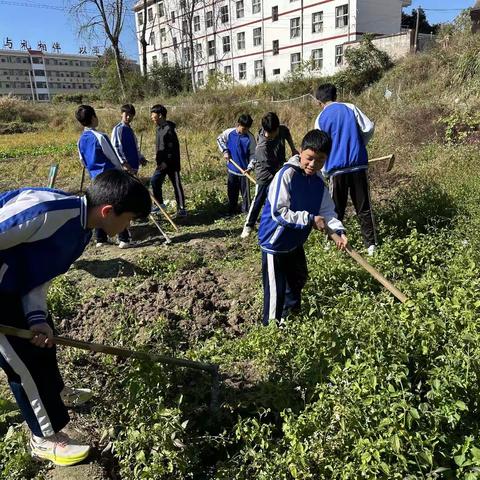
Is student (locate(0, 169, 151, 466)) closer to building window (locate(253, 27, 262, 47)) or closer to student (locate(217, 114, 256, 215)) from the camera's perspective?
student (locate(217, 114, 256, 215))

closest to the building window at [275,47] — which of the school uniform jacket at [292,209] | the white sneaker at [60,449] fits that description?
the school uniform jacket at [292,209]

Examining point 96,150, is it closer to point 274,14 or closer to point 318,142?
point 318,142

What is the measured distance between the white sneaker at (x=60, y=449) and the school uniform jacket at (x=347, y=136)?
3690 millimetres

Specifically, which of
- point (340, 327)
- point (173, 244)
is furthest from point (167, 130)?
point (340, 327)

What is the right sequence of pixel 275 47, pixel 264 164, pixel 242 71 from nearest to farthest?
pixel 264 164
pixel 275 47
pixel 242 71

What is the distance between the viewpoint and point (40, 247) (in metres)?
2.13

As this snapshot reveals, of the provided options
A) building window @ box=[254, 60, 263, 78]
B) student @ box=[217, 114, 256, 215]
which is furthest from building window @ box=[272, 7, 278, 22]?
student @ box=[217, 114, 256, 215]

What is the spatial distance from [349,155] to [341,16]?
2709 cm

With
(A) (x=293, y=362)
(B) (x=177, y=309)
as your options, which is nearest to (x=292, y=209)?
(A) (x=293, y=362)

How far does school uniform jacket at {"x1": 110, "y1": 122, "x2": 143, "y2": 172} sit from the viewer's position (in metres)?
6.38

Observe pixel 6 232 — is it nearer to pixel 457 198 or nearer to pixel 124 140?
pixel 124 140

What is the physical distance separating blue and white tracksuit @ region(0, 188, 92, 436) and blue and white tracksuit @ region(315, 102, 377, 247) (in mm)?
3317

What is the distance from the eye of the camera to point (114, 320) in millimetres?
4027

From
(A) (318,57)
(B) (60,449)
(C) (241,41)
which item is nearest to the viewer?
(B) (60,449)
